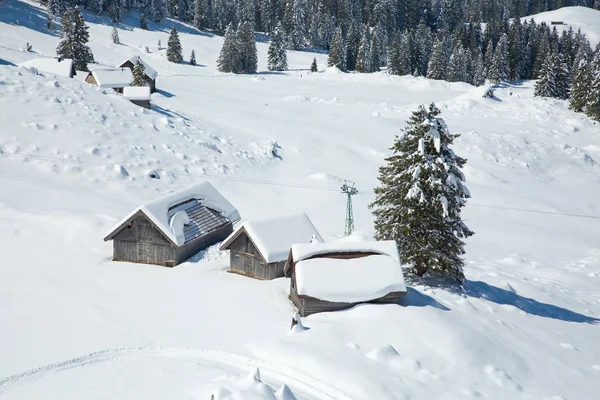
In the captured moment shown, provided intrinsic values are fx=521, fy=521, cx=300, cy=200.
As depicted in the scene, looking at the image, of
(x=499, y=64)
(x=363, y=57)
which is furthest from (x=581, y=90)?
(x=363, y=57)

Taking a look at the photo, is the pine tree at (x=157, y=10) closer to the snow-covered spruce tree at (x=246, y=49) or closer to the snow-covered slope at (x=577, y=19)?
the snow-covered spruce tree at (x=246, y=49)

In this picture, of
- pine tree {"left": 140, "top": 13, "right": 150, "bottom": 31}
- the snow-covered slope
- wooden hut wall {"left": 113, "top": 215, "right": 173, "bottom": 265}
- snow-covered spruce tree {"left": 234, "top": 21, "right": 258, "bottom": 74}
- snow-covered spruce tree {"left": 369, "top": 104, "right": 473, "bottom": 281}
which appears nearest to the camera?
snow-covered spruce tree {"left": 369, "top": 104, "right": 473, "bottom": 281}

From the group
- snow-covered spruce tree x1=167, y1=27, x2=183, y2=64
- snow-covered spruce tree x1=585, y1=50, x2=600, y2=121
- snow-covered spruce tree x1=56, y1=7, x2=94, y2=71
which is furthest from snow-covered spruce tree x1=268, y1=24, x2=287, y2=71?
snow-covered spruce tree x1=585, y1=50, x2=600, y2=121

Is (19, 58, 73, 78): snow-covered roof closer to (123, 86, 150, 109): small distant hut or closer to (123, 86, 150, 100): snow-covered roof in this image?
(123, 86, 150, 100): snow-covered roof

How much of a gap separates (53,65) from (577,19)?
161m

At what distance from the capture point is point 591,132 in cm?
6706

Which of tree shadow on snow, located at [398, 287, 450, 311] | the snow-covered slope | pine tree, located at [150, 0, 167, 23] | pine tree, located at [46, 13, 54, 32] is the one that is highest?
the snow-covered slope

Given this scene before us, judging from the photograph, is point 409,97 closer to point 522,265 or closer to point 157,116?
point 157,116

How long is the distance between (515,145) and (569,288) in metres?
30.0

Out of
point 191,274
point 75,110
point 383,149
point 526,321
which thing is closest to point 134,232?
point 191,274

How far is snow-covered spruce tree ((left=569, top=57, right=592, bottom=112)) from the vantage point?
239 ft

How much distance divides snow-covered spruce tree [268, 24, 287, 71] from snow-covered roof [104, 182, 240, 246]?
2817 inches

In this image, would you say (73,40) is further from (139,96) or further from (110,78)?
(139,96)

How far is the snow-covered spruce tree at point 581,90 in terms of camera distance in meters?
72.9
